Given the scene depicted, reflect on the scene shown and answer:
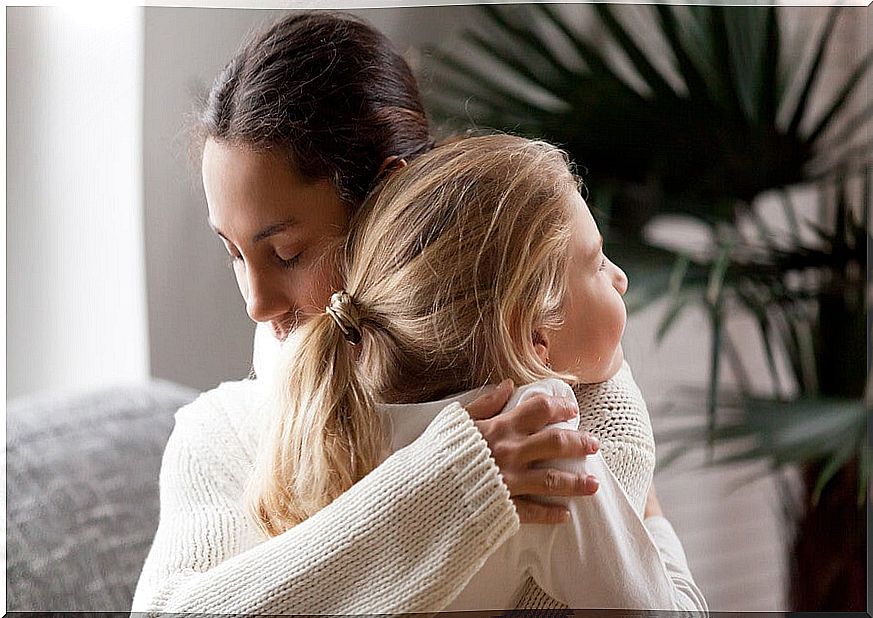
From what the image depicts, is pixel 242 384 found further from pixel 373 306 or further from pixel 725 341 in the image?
pixel 725 341

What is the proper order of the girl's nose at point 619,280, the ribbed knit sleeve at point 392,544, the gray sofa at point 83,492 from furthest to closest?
the gray sofa at point 83,492, the girl's nose at point 619,280, the ribbed knit sleeve at point 392,544

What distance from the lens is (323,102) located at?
633 mm

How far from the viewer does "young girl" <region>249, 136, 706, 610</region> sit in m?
0.60

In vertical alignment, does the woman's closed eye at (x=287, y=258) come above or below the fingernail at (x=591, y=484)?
above

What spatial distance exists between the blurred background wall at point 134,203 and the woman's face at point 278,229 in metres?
0.04

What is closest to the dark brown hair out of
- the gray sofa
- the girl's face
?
the girl's face

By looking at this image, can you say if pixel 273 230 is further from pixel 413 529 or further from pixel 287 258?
pixel 413 529

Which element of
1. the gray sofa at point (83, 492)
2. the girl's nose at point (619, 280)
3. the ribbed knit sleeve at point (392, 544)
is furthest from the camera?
the gray sofa at point (83, 492)

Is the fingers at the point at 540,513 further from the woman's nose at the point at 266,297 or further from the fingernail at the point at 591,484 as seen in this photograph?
the woman's nose at the point at 266,297

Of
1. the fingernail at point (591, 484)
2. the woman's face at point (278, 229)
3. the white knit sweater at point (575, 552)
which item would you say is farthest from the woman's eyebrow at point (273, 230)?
the fingernail at point (591, 484)

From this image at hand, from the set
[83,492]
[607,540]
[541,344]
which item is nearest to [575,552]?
[607,540]

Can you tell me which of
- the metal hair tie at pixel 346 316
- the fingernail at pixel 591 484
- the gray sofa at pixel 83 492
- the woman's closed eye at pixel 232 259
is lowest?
the gray sofa at pixel 83 492

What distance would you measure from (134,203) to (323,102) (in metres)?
0.18

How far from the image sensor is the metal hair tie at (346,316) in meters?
0.60
